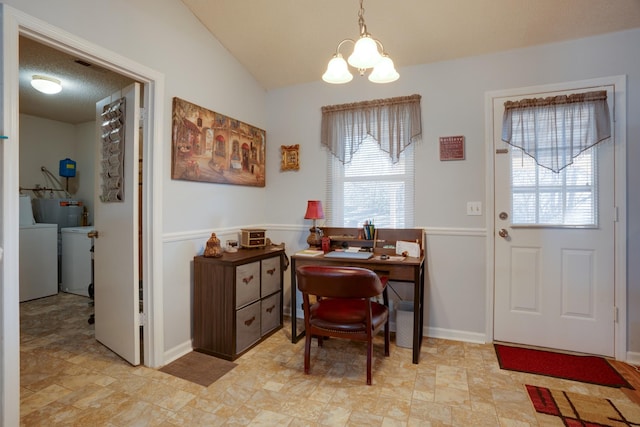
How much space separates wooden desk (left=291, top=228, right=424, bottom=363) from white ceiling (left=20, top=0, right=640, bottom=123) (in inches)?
60.4

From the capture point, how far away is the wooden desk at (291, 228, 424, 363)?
7.62 feet

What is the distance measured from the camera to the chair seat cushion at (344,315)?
207 centimetres

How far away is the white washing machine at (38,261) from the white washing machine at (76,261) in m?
0.13

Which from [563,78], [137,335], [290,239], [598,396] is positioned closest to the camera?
[598,396]

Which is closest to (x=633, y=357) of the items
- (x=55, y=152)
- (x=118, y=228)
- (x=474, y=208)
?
(x=474, y=208)

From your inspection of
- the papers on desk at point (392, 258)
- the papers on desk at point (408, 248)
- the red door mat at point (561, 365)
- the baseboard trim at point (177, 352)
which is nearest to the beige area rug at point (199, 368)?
the baseboard trim at point (177, 352)

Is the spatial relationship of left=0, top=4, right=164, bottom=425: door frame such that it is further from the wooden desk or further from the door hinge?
the wooden desk

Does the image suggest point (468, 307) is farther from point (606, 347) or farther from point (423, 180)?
point (423, 180)

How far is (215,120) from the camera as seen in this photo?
2.75 metres

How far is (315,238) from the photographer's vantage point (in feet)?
9.96

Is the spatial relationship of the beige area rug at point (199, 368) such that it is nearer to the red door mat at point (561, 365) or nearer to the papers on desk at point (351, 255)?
the papers on desk at point (351, 255)

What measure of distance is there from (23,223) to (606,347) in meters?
5.95

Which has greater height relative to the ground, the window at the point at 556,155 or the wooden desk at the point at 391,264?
the window at the point at 556,155

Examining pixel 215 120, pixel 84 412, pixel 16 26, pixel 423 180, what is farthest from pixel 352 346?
pixel 16 26
